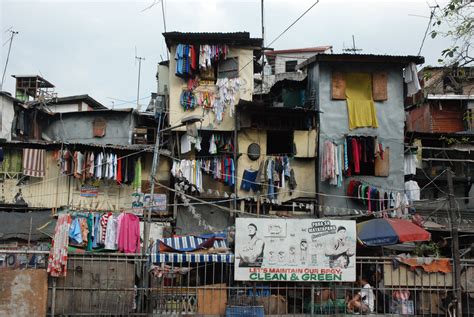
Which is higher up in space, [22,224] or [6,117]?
[6,117]

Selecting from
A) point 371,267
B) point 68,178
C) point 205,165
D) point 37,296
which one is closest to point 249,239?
point 371,267

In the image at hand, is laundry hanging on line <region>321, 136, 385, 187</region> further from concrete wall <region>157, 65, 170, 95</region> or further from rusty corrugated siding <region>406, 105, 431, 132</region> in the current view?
concrete wall <region>157, 65, 170, 95</region>

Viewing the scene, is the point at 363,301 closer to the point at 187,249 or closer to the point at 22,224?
the point at 187,249

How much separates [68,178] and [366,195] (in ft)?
42.6

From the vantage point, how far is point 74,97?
2920 cm

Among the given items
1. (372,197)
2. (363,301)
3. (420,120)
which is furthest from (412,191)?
(363,301)

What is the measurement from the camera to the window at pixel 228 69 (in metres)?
25.6

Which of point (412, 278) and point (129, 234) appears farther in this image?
point (129, 234)

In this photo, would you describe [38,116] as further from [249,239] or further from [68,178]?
[249,239]

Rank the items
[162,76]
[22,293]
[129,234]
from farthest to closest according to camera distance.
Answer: [162,76]
[129,234]
[22,293]

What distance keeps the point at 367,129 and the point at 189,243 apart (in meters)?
11.2

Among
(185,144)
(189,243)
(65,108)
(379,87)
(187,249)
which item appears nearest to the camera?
(187,249)

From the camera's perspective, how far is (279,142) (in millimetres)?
26016

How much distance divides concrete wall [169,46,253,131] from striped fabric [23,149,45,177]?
19.0 ft
